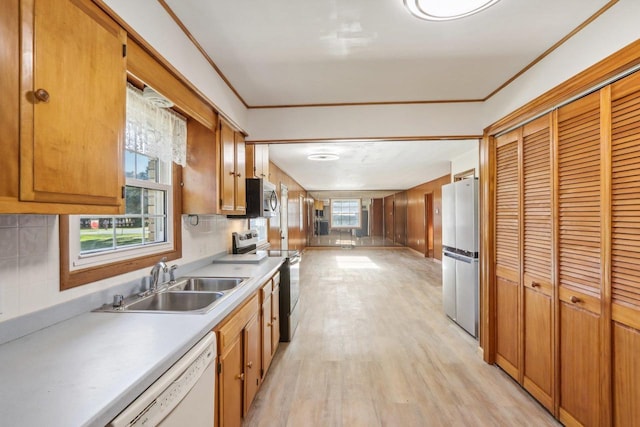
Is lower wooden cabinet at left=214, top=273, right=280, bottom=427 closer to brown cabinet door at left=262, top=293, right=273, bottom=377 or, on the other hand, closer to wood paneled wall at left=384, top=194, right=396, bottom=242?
brown cabinet door at left=262, top=293, right=273, bottom=377

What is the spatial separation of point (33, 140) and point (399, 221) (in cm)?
1184

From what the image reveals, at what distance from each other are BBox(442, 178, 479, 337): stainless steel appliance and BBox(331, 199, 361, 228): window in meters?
10.2

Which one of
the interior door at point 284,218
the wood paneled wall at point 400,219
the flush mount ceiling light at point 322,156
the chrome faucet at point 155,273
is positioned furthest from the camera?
the wood paneled wall at point 400,219

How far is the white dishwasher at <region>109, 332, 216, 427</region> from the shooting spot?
841 millimetres

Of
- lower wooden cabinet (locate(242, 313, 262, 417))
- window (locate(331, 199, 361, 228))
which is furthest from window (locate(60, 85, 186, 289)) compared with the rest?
window (locate(331, 199, 361, 228))

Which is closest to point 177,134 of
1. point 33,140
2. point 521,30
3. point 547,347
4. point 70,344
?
point 33,140

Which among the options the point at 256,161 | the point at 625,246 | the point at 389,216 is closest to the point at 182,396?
the point at 625,246

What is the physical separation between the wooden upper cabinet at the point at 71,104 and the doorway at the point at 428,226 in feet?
28.0

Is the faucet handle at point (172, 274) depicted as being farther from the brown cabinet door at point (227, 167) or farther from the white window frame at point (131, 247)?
the brown cabinet door at point (227, 167)

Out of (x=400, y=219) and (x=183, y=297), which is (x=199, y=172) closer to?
(x=183, y=297)

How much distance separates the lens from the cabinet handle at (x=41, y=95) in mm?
→ 858

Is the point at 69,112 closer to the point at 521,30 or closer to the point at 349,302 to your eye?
the point at 521,30

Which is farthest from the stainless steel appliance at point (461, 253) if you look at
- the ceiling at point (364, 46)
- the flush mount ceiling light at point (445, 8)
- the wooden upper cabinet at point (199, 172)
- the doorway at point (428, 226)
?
the doorway at point (428, 226)

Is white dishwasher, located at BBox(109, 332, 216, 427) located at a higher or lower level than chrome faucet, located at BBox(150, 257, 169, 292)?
lower
